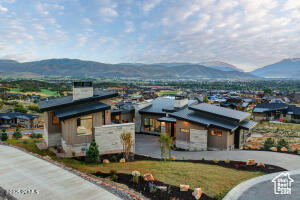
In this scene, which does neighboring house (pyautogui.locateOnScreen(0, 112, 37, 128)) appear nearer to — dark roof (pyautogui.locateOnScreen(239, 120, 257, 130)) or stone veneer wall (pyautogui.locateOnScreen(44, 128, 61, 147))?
stone veneer wall (pyautogui.locateOnScreen(44, 128, 61, 147))

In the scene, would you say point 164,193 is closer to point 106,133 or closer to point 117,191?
point 117,191

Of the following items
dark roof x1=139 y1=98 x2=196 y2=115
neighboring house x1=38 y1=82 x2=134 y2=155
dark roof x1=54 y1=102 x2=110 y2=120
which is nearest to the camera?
dark roof x1=54 y1=102 x2=110 y2=120

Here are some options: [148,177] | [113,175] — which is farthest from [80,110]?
[148,177]

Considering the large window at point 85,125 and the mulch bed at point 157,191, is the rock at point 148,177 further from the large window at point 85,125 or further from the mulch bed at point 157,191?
the large window at point 85,125

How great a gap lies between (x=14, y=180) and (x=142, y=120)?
20273mm

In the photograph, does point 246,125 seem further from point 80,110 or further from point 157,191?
point 80,110

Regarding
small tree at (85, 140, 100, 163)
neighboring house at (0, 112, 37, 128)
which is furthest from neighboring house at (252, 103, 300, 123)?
neighboring house at (0, 112, 37, 128)

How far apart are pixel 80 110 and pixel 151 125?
43.3ft

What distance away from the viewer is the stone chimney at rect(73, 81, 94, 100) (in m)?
19.5

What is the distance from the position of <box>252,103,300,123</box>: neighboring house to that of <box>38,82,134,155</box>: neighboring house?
43465mm

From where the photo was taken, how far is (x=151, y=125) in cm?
2975

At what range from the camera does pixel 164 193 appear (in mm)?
10586

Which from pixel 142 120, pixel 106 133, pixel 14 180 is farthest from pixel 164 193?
pixel 142 120

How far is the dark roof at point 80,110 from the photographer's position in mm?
17438
